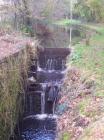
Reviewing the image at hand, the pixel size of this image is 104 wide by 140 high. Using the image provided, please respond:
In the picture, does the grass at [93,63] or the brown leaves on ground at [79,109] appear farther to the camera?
the grass at [93,63]

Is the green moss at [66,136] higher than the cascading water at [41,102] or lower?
higher

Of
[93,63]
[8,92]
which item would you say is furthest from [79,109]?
[93,63]

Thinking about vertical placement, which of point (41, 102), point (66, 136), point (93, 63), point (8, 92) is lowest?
point (41, 102)

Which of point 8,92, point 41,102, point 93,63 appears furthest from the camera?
point 41,102

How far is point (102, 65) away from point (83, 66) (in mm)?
A: 834

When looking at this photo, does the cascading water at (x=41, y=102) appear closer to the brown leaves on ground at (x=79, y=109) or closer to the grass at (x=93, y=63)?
the grass at (x=93, y=63)

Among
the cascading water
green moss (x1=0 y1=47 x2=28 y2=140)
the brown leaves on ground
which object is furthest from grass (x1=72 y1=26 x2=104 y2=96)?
green moss (x1=0 y1=47 x2=28 y2=140)

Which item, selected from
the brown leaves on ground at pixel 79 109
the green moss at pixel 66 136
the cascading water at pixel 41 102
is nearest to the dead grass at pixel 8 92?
the cascading water at pixel 41 102

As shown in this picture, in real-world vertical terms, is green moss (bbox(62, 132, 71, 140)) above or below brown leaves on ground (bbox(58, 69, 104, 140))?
below

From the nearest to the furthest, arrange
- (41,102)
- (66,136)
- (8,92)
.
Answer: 1. (66,136)
2. (8,92)
3. (41,102)

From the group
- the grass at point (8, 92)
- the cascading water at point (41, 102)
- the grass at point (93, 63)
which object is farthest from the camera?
the cascading water at point (41, 102)

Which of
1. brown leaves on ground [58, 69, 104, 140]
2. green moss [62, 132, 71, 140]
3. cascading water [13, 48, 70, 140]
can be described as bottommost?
cascading water [13, 48, 70, 140]

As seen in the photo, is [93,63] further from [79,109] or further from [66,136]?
[66,136]

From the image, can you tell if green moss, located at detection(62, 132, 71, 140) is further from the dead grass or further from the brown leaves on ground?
the dead grass
